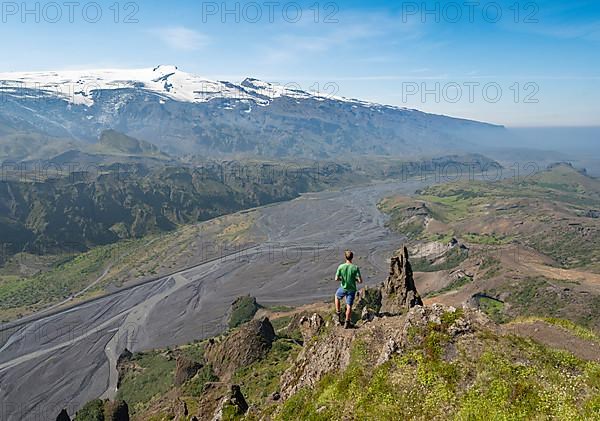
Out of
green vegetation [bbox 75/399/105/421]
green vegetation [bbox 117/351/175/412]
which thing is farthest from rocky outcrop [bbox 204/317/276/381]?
green vegetation [bbox 75/399/105/421]

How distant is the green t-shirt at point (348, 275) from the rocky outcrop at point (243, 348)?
149 feet

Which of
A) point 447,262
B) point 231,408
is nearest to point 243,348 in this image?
point 231,408

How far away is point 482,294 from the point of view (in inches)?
4087

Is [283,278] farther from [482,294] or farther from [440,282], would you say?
[482,294]

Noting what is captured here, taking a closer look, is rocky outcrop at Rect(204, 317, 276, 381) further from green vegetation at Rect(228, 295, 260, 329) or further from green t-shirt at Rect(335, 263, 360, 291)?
green t-shirt at Rect(335, 263, 360, 291)

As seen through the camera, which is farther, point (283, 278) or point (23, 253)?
point (23, 253)

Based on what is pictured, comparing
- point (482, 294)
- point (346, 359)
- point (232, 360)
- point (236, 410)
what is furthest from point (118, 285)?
point (346, 359)

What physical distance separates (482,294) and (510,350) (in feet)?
309

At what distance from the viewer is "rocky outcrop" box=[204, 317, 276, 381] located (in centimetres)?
6291

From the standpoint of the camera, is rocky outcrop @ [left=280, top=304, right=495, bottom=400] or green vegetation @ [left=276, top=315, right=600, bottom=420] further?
rocky outcrop @ [left=280, top=304, right=495, bottom=400]

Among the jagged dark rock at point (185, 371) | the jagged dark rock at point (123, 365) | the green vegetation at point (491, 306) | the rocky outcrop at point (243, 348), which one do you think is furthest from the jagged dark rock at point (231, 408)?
the green vegetation at point (491, 306)

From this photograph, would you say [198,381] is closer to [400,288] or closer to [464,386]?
[400,288]

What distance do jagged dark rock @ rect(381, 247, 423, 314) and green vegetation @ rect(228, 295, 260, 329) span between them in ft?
182

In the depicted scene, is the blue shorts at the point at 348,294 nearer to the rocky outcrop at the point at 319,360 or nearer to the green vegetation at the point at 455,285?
the rocky outcrop at the point at 319,360
